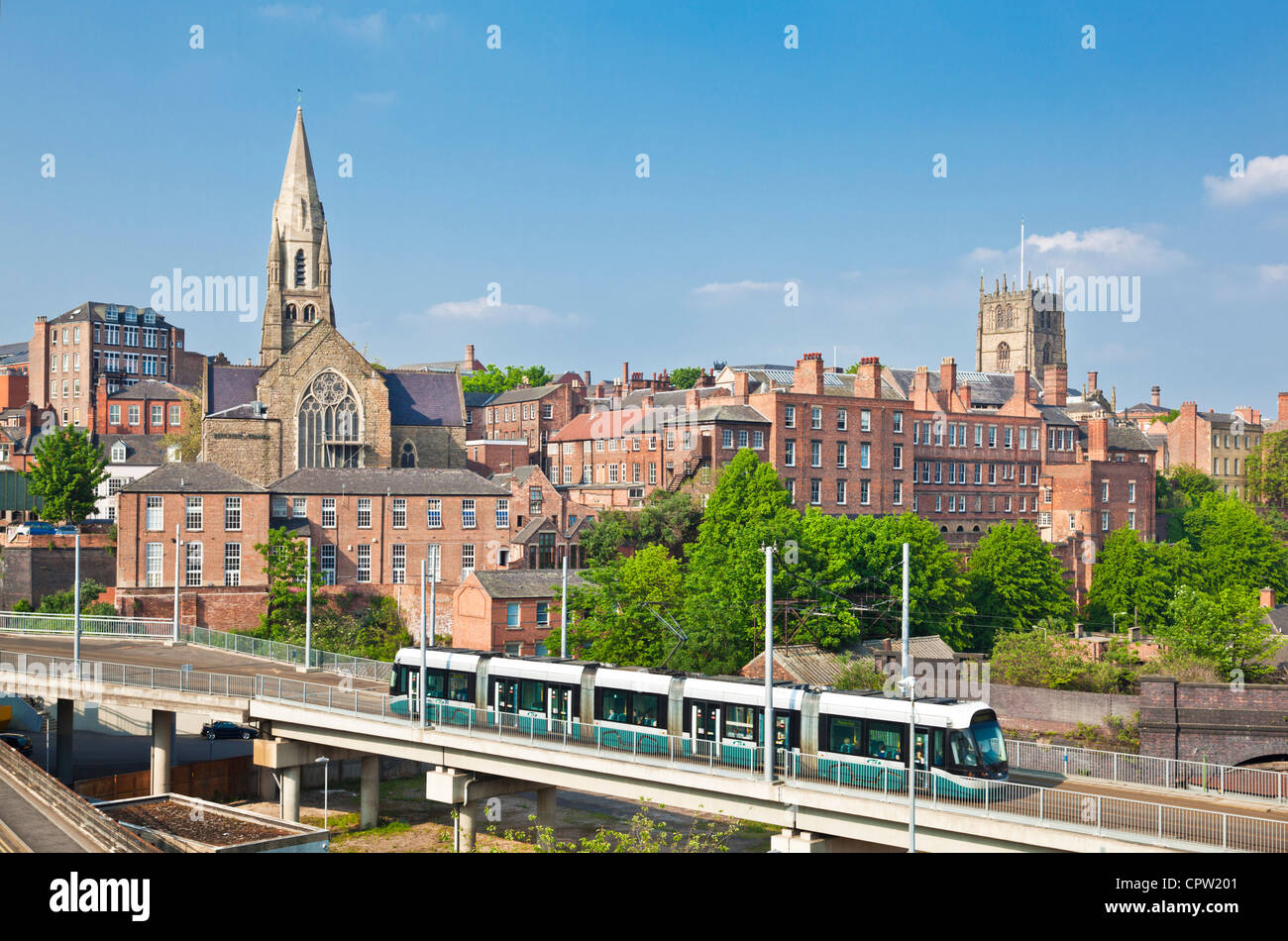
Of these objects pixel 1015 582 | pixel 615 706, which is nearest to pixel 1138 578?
pixel 1015 582

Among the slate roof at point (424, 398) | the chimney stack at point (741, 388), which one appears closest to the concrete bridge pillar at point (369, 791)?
the chimney stack at point (741, 388)

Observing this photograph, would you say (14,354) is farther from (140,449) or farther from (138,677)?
(138,677)

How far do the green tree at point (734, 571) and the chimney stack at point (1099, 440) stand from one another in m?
37.3

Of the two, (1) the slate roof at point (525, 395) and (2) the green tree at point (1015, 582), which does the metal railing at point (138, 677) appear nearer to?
(2) the green tree at point (1015, 582)

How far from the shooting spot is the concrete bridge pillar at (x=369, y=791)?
4731cm

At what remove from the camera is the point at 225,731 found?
59656 mm

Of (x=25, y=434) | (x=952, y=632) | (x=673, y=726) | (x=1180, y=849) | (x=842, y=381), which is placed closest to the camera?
(x=1180, y=849)

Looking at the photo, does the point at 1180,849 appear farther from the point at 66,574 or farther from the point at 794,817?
the point at 66,574

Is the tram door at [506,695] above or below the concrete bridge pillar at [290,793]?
above
